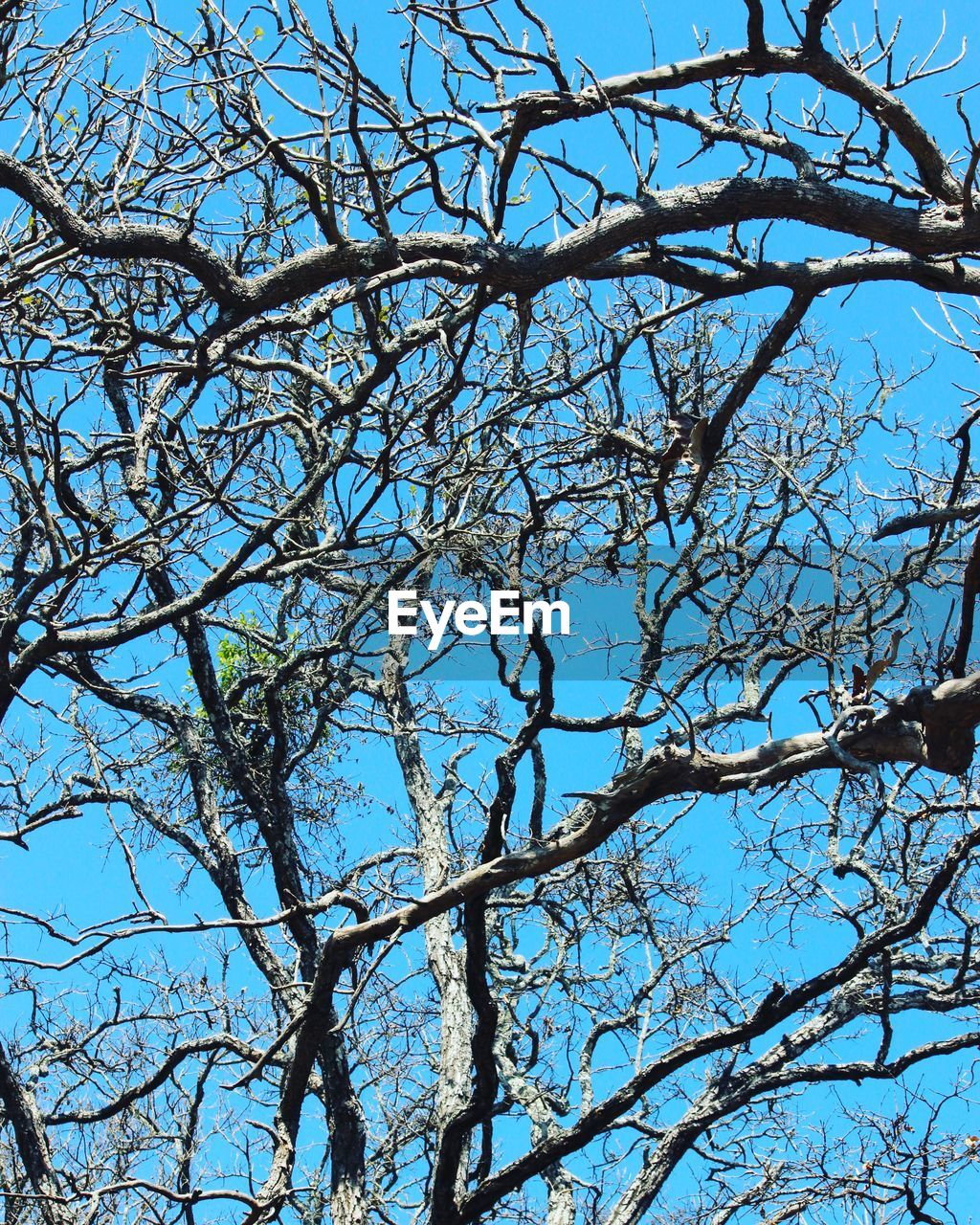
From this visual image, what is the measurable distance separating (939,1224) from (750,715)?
2.80m

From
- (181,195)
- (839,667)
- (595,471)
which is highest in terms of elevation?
(181,195)

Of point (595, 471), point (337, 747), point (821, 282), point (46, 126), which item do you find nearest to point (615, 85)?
point (821, 282)

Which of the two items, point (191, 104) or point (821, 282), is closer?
point (821, 282)

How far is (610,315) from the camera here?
8.24 m

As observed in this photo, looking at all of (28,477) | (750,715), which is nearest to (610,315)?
(750,715)

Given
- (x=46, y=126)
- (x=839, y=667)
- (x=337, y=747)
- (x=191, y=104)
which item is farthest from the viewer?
(x=337, y=747)

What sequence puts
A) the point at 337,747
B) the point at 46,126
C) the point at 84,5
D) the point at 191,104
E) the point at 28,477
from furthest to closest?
the point at 337,747 < the point at 191,104 < the point at 84,5 < the point at 46,126 < the point at 28,477

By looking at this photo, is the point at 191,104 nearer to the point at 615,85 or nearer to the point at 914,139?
the point at 615,85

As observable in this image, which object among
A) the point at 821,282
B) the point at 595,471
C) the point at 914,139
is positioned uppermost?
the point at 595,471

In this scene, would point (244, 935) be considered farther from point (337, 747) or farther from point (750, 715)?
point (750, 715)

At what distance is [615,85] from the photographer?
17.4 ft

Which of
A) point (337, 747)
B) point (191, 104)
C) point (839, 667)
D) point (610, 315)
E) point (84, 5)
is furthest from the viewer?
point (337, 747)

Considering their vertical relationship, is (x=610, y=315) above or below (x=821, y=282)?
above

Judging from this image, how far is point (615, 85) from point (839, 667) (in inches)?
99.4
